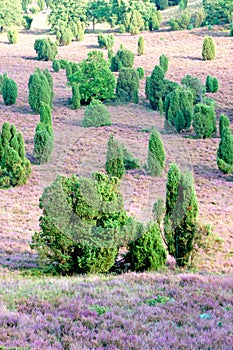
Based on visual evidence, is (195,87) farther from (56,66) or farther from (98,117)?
(98,117)

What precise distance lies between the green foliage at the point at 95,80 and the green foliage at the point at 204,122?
253 inches

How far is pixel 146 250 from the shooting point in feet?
36.2

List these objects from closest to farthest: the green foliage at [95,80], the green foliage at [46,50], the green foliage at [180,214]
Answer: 1. the green foliage at [180,214]
2. the green foliage at [95,80]
3. the green foliage at [46,50]

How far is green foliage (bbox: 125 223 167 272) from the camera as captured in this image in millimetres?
11031

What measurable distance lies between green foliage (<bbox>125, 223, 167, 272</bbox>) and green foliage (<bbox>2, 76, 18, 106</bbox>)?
2237 cm

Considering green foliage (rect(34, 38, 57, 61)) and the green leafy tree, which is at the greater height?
the green leafy tree

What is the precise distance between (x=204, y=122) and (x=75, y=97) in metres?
8.33

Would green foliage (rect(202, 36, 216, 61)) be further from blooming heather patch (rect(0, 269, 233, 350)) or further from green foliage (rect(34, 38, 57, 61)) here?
blooming heather patch (rect(0, 269, 233, 350))

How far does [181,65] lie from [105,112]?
92.0 ft

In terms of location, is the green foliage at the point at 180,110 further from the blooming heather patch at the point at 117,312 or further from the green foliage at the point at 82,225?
the blooming heather patch at the point at 117,312

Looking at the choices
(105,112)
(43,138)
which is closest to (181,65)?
(43,138)

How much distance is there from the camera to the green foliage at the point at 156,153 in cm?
1730

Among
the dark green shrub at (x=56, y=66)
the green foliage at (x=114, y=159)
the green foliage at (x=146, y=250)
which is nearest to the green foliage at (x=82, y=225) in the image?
the green foliage at (x=146, y=250)

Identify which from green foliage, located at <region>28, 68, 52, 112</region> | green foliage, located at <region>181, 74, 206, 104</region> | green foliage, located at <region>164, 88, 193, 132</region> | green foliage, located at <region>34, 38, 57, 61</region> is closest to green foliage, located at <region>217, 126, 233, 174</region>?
green foliage, located at <region>164, 88, 193, 132</region>
